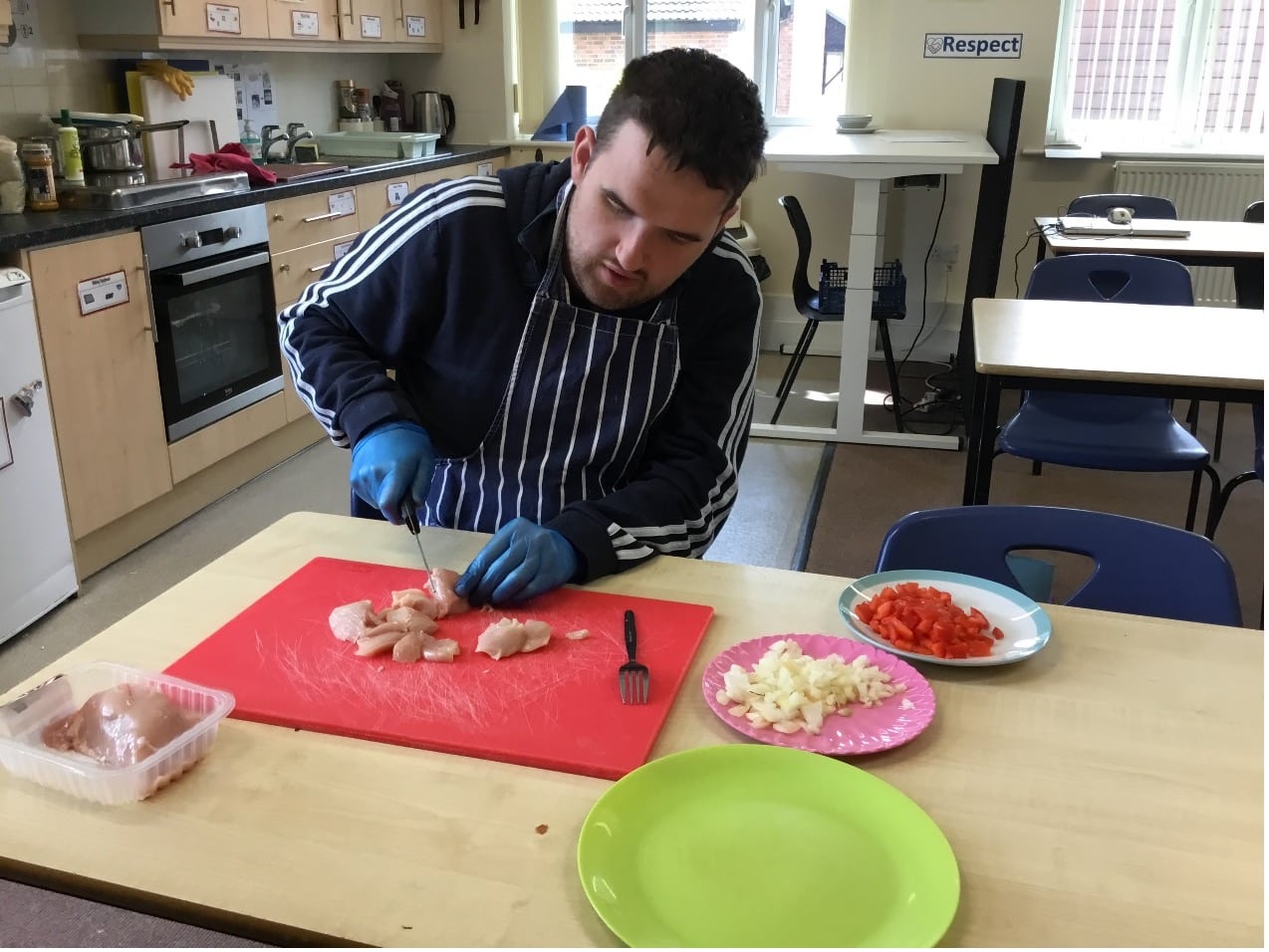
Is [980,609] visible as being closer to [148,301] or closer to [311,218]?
[148,301]

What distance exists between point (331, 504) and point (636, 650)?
240cm

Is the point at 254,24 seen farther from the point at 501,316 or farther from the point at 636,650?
the point at 636,650

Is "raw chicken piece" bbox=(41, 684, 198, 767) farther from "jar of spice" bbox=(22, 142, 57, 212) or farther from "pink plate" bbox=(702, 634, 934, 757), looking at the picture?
"jar of spice" bbox=(22, 142, 57, 212)

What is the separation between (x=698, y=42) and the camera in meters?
4.91

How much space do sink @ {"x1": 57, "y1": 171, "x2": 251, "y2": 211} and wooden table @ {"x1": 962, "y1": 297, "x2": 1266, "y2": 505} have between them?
2232 mm

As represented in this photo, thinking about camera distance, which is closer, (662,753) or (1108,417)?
(662,753)

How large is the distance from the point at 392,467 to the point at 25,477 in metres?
1.58

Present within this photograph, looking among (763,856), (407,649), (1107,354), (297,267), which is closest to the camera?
(763,856)

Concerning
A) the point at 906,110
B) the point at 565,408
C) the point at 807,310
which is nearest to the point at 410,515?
the point at 565,408

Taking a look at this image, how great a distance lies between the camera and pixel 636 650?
3.44 ft

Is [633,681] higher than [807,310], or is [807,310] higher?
[633,681]

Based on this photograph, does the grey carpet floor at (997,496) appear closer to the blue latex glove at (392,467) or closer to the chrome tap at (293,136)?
the blue latex glove at (392,467)

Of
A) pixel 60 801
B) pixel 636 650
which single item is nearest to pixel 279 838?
pixel 60 801

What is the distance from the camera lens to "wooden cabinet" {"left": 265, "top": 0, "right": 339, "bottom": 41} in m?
3.75
